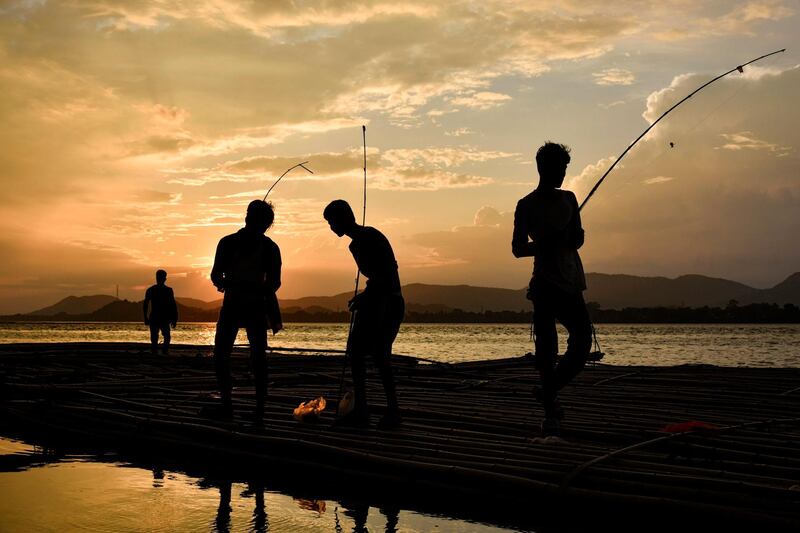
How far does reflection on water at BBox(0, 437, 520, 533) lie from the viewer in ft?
14.3

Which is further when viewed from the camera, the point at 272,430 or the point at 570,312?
the point at 272,430

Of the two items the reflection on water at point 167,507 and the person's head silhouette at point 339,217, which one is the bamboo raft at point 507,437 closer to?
the reflection on water at point 167,507

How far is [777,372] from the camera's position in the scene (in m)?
12.0

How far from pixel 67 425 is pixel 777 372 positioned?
32.3 ft

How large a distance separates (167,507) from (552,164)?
353 cm

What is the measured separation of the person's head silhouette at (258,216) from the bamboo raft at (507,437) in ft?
5.62

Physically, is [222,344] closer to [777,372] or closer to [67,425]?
[67,425]

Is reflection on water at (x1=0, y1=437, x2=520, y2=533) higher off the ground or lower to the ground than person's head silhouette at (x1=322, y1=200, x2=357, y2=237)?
lower

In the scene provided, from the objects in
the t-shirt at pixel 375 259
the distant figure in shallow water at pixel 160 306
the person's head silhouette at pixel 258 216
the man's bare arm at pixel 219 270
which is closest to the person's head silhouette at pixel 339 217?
the t-shirt at pixel 375 259

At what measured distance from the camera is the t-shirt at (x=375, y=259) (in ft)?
21.9

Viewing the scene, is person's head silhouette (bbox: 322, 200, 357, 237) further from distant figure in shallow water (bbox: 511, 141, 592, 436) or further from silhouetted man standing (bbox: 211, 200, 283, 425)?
distant figure in shallow water (bbox: 511, 141, 592, 436)

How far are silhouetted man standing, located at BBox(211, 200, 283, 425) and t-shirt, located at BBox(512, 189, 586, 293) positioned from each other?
2.34 m

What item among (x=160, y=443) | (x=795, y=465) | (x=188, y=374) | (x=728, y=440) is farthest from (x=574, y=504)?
(x=188, y=374)

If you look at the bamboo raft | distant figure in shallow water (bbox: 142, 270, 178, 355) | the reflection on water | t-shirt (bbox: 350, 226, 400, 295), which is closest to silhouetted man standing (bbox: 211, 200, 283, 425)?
the bamboo raft
